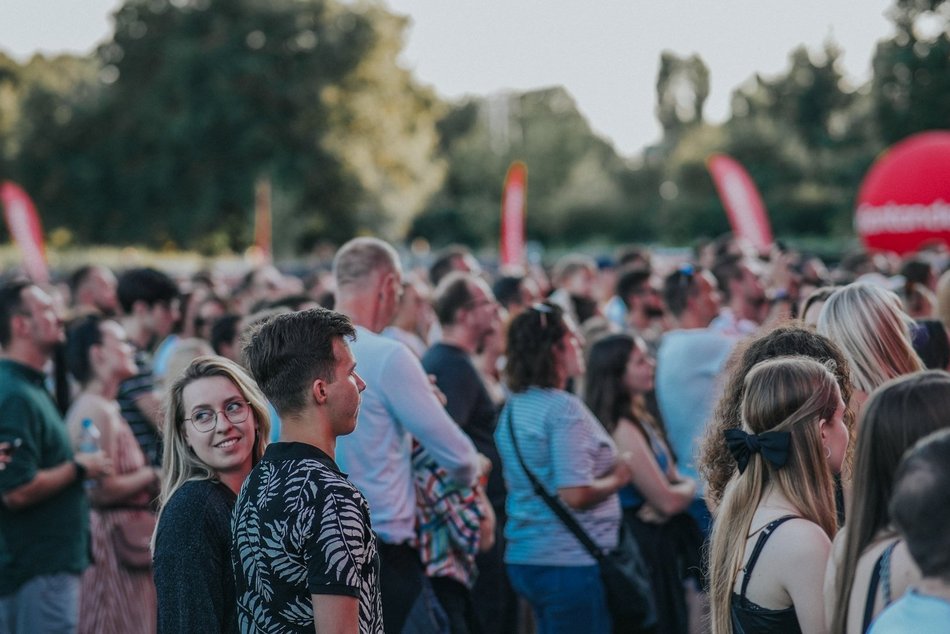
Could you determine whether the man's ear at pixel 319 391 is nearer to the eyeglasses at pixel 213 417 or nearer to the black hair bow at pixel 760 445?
the eyeglasses at pixel 213 417

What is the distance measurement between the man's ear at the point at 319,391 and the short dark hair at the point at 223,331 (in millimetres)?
3376

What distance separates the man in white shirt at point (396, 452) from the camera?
13.6 feet

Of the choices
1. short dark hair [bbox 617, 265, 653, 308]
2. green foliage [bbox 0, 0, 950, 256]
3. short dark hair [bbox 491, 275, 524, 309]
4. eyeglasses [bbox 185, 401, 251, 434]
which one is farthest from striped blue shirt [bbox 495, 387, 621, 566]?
green foliage [bbox 0, 0, 950, 256]

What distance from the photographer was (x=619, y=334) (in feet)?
17.8

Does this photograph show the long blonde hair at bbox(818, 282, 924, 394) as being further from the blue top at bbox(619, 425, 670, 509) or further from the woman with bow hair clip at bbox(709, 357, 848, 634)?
the blue top at bbox(619, 425, 670, 509)

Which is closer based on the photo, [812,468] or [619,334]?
[812,468]

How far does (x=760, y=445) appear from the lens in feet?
9.20

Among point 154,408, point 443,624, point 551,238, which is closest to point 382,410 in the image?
point 443,624

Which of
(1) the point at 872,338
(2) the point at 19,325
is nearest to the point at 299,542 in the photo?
(1) the point at 872,338

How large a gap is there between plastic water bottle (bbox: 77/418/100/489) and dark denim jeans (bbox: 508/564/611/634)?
2.22 meters

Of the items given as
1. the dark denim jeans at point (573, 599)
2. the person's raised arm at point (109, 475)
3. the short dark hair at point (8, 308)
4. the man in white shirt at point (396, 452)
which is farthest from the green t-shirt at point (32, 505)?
the dark denim jeans at point (573, 599)

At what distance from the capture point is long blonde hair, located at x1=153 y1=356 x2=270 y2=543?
3.40 metres

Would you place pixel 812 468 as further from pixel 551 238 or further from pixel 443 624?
pixel 551 238

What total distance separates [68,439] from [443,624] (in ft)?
6.75
